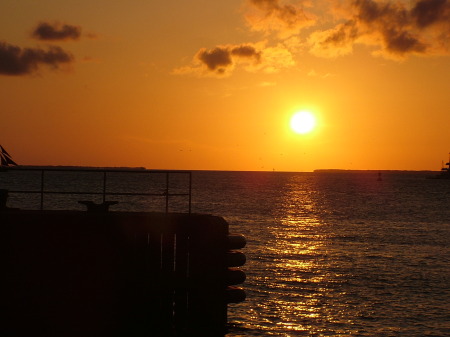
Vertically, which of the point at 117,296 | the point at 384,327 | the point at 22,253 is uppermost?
the point at 22,253

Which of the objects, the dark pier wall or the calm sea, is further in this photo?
the calm sea

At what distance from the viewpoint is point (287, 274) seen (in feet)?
103

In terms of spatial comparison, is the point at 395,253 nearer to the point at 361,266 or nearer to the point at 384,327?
the point at 361,266

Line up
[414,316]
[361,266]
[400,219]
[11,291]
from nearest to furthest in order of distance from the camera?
[11,291], [414,316], [361,266], [400,219]

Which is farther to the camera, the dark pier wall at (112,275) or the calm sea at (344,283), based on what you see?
the calm sea at (344,283)

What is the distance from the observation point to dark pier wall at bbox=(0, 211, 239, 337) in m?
13.7

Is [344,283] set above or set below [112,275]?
below

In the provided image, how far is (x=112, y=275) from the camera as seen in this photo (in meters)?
13.8

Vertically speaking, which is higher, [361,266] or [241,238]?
[241,238]

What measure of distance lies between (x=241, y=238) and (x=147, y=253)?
2482 mm

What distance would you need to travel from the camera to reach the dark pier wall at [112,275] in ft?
44.9

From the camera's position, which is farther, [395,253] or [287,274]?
[395,253]

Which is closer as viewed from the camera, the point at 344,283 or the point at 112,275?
the point at 112,275

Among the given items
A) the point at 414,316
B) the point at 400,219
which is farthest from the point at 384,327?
the point at 400,219
